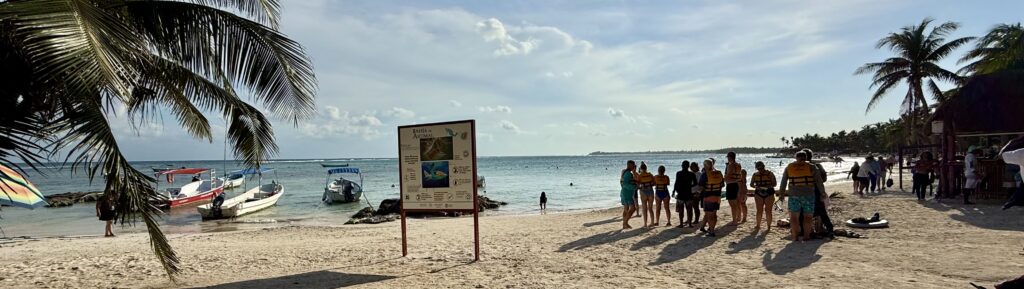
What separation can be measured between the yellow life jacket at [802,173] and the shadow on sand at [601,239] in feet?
9.30

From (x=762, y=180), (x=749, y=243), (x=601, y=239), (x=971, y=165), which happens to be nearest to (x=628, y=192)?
(x=601, y=239)

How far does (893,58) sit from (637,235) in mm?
26208

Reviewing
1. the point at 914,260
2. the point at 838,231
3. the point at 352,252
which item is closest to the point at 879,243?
the point at 838,231

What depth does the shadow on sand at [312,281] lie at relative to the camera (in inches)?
271

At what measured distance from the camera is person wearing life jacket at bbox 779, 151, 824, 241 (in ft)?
28.3

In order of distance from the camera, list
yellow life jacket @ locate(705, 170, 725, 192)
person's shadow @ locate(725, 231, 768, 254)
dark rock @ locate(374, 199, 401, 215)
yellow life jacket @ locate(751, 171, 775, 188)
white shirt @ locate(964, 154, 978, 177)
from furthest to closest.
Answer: dark rock @ locate(374, 199, 401, 215), white shirt @ locate(964, 154, 978, 177), yellow life jacket @ locate(705, 170, 725, 192), yellow life jacket @ locate(751, 171, 775, 188), person's shadow @ locate(725, 231, 768, 254)

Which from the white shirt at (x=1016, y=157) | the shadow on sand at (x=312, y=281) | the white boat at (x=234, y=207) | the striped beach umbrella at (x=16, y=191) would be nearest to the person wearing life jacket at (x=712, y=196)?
the white shirt at (x=1016, y=157)

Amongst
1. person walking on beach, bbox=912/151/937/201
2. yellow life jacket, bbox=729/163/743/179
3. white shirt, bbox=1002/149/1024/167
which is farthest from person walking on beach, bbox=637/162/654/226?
person walking on beach, bbox=912/151/937/201

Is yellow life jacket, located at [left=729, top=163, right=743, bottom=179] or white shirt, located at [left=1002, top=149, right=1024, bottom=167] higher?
white shirt, located at [left=1002, top=149, right=1024, bottom=167]

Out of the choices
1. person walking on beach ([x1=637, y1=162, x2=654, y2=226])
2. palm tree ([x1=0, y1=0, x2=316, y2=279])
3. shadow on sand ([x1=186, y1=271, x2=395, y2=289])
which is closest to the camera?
palm tree ([x1=0, y1=0, x2=316, y2=279])

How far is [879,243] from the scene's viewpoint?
8422 millimetres

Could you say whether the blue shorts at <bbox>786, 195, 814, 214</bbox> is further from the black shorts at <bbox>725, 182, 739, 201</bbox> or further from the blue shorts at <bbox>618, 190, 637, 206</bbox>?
the blue shorts at <bbox>618, 190, 637, 206</bbox>

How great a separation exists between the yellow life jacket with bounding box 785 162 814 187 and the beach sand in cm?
88

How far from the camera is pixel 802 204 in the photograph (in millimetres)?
8688
